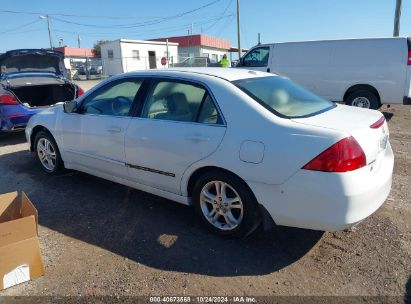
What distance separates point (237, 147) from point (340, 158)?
83 centimetres

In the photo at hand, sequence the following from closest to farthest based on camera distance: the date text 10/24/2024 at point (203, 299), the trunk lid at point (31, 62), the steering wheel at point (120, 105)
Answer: the date text 10/24/2024 at point (203, 299) → the steering wheel at point (120, 105) → the trunk lid at point (31, 62)

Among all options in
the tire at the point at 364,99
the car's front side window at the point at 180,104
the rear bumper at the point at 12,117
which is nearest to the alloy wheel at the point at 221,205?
the car's front side window at the point at 180,104

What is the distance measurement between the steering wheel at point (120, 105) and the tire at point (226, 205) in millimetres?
1277

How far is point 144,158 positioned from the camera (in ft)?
12.5

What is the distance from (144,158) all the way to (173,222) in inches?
29.2

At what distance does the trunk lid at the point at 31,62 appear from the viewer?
7945mm

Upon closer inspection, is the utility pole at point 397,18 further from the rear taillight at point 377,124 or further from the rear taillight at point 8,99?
the rear taillight at point 8,99

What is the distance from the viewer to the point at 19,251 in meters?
2.74

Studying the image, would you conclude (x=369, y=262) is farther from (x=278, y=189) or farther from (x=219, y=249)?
(x=219, y=249)

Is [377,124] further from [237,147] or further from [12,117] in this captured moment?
[12,117]

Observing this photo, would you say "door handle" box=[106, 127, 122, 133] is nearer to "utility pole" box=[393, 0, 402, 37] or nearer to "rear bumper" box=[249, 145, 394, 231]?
"rear bumper" box=[249, 145, 394, 231]

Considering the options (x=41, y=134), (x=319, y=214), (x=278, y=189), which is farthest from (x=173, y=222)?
(x=41, y=134)

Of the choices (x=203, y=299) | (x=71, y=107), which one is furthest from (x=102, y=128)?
(x=203, y=299)

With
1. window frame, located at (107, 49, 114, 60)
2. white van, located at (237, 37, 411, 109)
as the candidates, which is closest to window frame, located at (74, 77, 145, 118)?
white van, located at (237, 37, 411, 109)
